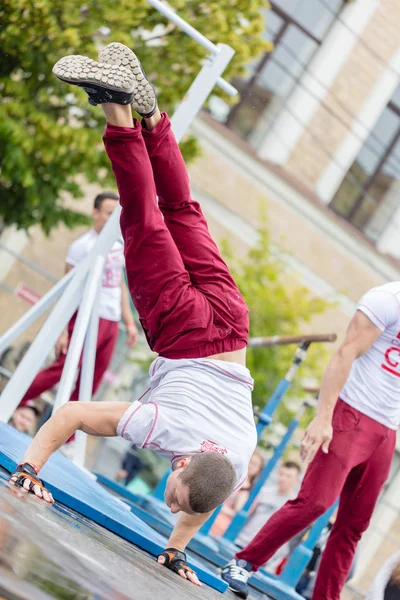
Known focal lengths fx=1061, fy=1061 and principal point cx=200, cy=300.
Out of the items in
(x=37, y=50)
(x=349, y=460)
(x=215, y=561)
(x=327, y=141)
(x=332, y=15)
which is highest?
(x=332, y=15)

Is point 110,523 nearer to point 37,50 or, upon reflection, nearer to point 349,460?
point 349,460

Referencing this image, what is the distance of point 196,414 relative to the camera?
4.04m

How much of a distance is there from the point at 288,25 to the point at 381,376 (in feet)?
51.0

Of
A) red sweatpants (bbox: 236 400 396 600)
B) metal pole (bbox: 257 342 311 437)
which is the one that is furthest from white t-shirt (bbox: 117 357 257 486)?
metal pole (bbox: 257 342 311 437)

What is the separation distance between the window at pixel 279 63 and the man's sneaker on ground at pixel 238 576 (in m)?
14.8

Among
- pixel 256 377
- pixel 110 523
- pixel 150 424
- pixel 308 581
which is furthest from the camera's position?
pixel 256 377

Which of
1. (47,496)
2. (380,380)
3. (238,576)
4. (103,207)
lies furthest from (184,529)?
(103,207)

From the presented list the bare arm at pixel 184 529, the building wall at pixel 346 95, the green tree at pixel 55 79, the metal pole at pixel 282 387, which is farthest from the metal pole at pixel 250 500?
the building wall at pixel 346 95

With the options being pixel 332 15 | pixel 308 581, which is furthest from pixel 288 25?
pixel 308 581

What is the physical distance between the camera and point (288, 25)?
1950 centimetres

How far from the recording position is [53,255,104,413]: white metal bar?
218 inches

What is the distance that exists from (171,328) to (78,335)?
1.58 metres

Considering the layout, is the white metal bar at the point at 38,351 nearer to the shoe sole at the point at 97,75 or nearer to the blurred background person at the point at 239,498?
the shoe sole at the point at 97,75

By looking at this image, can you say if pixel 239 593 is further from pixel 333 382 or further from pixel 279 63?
pixel 279 63
